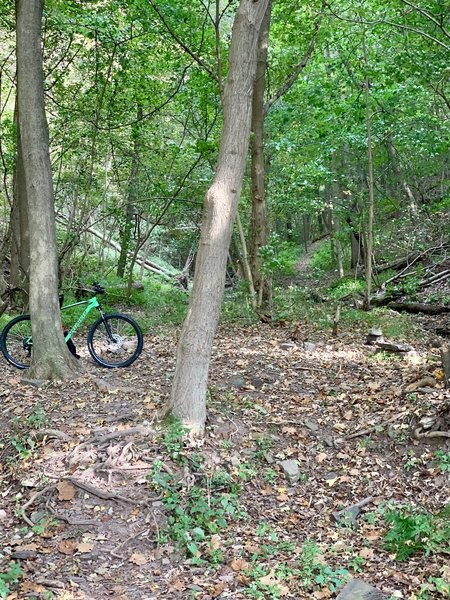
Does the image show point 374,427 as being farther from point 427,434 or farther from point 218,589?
point 218,589

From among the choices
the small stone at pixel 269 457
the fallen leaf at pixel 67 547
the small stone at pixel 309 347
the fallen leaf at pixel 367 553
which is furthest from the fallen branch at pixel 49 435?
the small stone at pixel 309 347

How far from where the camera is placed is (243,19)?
5027 mm

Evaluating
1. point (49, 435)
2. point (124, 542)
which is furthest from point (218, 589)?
point (49, 435)

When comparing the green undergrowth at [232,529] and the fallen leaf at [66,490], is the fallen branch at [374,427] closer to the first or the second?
the green undergrowth at [232,529]

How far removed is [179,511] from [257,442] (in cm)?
135

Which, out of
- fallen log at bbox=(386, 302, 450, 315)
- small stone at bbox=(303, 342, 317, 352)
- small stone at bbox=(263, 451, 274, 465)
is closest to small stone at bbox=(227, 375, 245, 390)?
small stone at bbox=(263, 451, 274, 465)

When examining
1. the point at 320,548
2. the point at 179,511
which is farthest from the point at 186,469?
the point at 320,548

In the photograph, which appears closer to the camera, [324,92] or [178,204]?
[324,92]

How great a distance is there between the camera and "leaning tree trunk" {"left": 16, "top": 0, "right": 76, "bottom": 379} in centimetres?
646

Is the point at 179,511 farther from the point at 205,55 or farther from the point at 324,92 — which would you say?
the point at 324,92

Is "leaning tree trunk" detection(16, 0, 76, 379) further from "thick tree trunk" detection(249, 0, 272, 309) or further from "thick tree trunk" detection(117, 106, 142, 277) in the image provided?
"thick tree trunk" detection(117, 106, 142, 277)

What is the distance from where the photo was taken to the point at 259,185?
1115 centimetres

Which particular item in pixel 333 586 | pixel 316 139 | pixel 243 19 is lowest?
pixel 333 586

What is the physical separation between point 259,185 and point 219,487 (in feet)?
24.6
